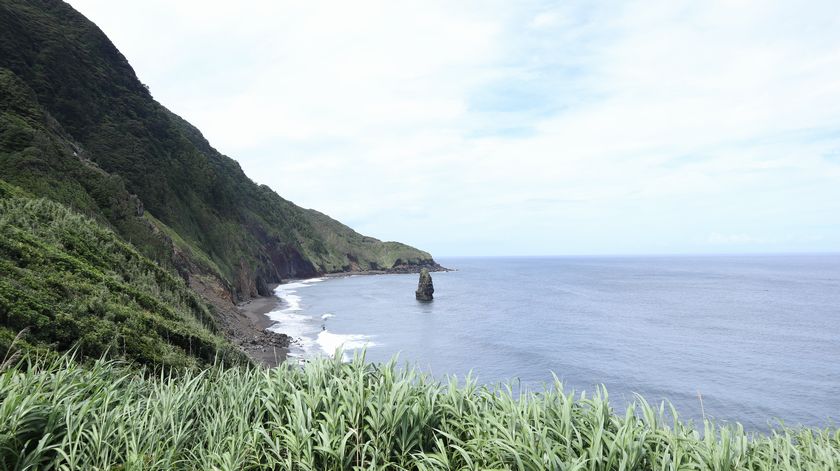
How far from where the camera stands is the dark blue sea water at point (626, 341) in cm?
3353

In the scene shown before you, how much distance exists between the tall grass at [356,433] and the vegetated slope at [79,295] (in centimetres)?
400

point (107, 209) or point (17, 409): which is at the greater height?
point (107, 209)

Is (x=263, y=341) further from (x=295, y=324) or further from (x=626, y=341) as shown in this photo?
(x=626, y=341)

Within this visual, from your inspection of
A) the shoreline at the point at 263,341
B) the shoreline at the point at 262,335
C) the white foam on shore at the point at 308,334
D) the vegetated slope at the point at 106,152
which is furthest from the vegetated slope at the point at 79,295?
the white foam on shore at the point at 308,334

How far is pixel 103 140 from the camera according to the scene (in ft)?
182

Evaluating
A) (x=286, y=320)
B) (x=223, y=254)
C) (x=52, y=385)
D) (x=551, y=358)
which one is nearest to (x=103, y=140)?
(x=223, y=254)

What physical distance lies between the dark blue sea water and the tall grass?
6.96m

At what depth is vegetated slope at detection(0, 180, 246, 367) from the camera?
12.6 meters

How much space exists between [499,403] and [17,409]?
17.7ft

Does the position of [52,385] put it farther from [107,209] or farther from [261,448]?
[107,209]

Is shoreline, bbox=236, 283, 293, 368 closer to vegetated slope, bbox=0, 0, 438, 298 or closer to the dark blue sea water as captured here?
the dark blue sea water

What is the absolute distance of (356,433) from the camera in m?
5.24

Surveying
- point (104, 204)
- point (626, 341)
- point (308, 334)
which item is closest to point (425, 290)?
point (308, 334)

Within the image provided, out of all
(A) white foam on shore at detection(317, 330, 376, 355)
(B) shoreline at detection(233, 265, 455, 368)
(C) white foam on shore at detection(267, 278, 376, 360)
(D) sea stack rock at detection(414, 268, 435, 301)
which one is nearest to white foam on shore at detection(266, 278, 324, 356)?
(C) white foam on shore at detection(267, 278, 376, 360)
